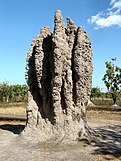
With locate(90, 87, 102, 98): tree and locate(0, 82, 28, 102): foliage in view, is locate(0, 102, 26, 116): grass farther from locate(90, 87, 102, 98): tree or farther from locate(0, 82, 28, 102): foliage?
locate(90, 87, 102, 98): tree

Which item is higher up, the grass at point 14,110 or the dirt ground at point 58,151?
the grass at point 14,110

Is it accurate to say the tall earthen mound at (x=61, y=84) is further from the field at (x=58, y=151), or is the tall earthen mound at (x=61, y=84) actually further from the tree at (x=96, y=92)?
the tree at (x=96, y=92)

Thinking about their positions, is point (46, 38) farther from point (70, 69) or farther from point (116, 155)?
point (116, 155)

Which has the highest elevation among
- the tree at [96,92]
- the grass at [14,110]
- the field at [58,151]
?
the tree at [96,92]

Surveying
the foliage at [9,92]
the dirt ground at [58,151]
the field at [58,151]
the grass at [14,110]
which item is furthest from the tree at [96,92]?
the field at [58,151]

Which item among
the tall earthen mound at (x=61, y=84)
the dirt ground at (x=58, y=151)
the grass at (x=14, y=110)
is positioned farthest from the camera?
the grass at (x=14, y=110)

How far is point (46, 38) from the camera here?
46.4 feet

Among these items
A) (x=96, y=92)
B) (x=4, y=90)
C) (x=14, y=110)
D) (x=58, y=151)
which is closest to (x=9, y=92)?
(x=4, y=90)

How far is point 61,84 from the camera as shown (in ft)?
42.2

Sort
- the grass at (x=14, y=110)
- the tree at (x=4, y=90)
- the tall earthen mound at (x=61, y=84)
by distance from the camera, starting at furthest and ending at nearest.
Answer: the tree at (x=4, y=90) < the grass at (x=14, y=110) < the tall earthen mound at (x=61, y=84)

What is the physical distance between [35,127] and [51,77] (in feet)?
8.33

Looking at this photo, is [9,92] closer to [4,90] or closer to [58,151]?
[4,90]

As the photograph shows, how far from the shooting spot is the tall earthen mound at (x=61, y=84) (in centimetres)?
1270

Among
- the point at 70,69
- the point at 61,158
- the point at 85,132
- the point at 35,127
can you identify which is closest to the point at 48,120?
the point at 35,127
